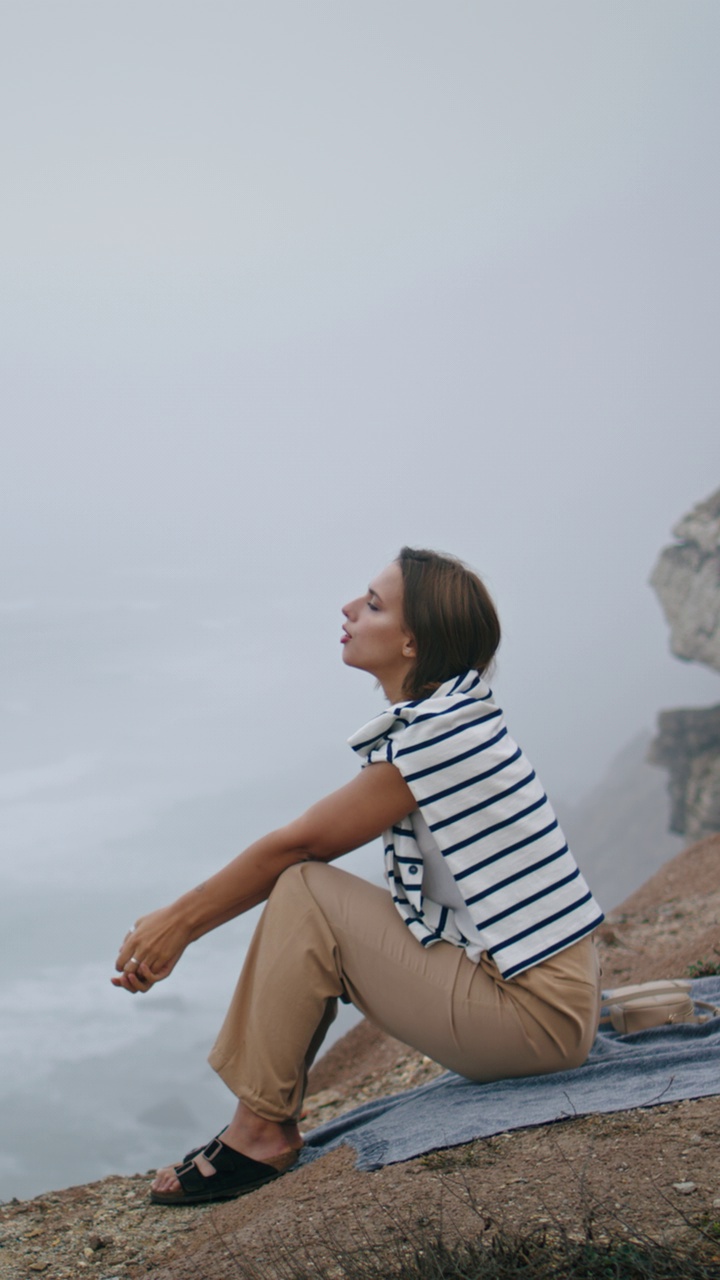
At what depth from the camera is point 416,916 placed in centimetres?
340

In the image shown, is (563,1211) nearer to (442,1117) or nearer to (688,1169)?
(688,1169)

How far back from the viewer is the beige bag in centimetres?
421

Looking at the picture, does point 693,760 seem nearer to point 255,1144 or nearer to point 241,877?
point 255,1144

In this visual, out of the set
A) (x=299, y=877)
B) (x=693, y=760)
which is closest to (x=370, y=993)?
(x=299, y=877)

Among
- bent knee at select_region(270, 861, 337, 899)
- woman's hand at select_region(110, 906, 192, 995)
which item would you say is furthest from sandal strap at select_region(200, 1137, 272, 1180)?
bent knee at select_region(270, 861, 337, 899)

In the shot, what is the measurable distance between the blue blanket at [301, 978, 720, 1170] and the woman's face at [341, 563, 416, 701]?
1.32 meters

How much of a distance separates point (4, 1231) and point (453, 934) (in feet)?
5.86

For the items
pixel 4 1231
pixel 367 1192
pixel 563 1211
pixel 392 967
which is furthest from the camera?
pixel 4 1231

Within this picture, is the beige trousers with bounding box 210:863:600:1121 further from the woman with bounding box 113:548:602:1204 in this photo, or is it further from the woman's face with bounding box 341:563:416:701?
the woman's face with bounding box 341:563:416:701

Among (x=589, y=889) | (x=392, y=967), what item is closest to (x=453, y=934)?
(x=392, y=967)

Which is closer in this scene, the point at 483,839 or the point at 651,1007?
the point at 483,839

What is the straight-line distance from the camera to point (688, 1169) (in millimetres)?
2912

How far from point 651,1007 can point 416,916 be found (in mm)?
1352

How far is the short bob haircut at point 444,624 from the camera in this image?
3.57m
